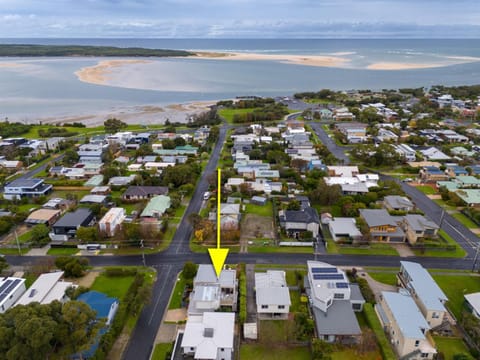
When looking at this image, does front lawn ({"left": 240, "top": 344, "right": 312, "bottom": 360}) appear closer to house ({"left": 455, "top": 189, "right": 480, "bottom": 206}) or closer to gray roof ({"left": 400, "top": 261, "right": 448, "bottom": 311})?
gray roof ({"left": 400, "top": 261, "right": 448, "bottom": 311})

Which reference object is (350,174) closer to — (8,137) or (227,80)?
(8,137)

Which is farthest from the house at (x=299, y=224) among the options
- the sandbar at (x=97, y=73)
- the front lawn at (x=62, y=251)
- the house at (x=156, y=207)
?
the sandbar at (x=97, y=73)

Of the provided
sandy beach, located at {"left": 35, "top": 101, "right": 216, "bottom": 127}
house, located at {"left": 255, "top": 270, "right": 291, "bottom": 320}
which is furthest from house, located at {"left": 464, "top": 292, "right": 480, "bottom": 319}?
sandy beach, located at {"left": 35, "top": 101, "right": 216, "bottom": 127}

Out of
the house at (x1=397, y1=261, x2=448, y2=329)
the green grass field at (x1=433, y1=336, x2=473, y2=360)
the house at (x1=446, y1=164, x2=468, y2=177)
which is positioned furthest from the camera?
the house at (x1=446, y1=164, x2=468, y2=177)

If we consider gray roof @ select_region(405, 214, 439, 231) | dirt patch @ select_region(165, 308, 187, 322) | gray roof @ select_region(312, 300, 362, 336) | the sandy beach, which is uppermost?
gray roof @ select_region(405, 214, 439, 231)

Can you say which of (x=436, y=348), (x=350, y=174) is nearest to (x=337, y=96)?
(x=350, y=174)
